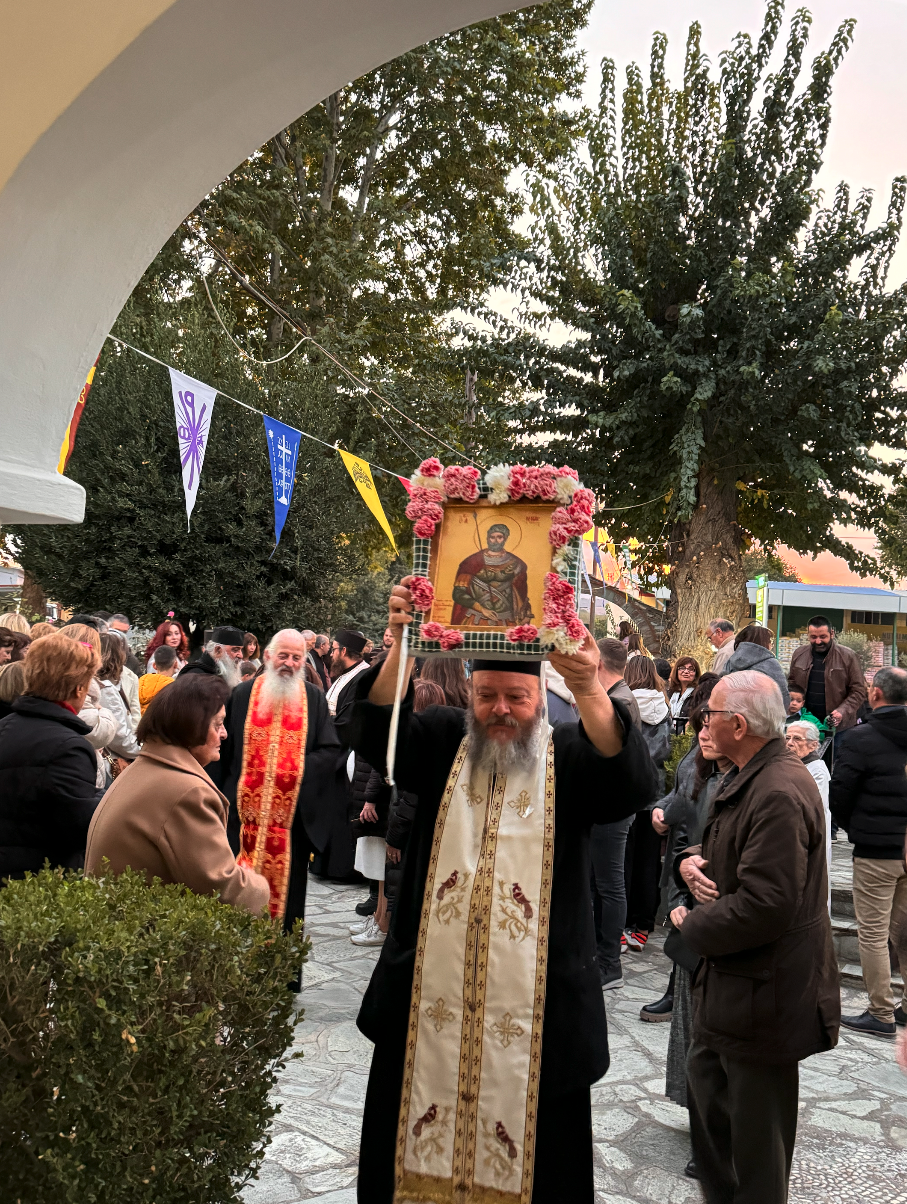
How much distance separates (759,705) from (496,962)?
1314 mm

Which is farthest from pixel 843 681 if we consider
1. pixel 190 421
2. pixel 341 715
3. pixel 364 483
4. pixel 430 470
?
pixel 430 470

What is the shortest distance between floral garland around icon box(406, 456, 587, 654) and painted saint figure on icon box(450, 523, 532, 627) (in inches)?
2.1

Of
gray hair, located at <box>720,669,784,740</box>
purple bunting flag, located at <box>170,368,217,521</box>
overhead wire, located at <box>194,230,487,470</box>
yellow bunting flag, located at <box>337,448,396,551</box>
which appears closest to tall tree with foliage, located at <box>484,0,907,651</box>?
overhead wire, located at <box>194,230,487,470</box>

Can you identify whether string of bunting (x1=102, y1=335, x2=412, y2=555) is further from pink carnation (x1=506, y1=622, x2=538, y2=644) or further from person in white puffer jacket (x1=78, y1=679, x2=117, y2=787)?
pink carnation (x1=506, y1=622, x2=538, y2=644)

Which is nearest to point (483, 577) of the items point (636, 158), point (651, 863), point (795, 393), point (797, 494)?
point (651, 863)

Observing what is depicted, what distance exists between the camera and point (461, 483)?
2.85 metres

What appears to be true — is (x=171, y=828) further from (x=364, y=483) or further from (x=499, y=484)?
(x=364, y=483)

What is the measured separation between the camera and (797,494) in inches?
728

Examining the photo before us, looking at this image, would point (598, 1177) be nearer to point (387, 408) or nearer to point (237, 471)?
point (237, 471)

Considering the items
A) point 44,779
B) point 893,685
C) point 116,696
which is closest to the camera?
point 44,779

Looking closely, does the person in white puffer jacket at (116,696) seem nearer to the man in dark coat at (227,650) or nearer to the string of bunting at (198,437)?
the man in dark coat at (227,650)

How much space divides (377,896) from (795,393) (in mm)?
11962

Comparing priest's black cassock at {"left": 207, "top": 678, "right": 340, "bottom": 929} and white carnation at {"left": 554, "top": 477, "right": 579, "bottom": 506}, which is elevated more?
white carnation at {"left": 554, "top": 477, "right": 579, "bottom": 506}

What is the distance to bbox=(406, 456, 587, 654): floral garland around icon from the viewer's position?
2686 millimetres
